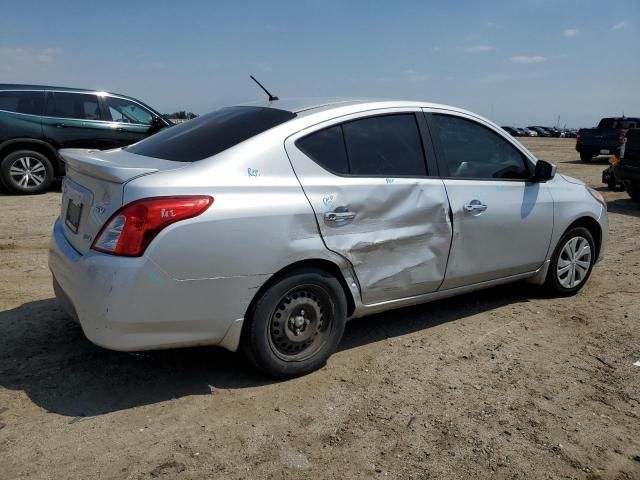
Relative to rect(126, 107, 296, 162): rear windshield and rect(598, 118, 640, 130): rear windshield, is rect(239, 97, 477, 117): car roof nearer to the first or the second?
rect(126, 107, 296, 162): rear windshield

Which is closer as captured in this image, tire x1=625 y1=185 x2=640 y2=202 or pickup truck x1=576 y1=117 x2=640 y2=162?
tire x1=625 y1=185 x2=640 y2=202

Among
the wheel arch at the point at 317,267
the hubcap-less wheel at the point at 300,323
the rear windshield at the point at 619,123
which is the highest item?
the rear windshield at the point at 619,123

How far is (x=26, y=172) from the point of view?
9.87m

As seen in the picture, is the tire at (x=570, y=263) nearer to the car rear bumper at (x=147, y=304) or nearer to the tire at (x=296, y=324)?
the tire at (x=296, y=324)

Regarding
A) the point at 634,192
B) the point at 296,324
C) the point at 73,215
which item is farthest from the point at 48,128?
the point at 634,192

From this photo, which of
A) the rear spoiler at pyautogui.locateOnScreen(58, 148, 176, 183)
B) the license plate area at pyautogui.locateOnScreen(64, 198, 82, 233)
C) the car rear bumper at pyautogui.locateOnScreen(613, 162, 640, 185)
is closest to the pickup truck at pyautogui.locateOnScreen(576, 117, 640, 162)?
the car rear bumper at pyautogui.locateOnScreen(613, 162, 640, 185)

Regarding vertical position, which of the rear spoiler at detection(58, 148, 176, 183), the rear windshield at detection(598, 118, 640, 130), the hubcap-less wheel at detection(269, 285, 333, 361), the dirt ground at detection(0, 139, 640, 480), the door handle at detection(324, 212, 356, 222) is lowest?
the dirt ground at detection(0, 139, 640, 480)

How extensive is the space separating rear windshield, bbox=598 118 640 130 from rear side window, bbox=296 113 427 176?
18.3 meters

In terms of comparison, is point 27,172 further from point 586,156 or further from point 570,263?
point 586,156

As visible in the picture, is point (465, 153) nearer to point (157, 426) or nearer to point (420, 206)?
point (420, 206)

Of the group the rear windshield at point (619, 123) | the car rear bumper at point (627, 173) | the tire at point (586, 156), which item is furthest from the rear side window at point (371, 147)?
the rear windshield at point (619, 123)

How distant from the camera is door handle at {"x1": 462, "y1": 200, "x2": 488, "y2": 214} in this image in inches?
163

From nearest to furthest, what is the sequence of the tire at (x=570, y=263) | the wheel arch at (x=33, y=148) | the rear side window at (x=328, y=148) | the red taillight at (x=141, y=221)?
the red taillight at (x=141, y=221) < the rear side window at (x=328, y=148) < the tire at (x=570, y=263) < the wheel arch at (x=33, y=148)

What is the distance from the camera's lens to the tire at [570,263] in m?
5.02
